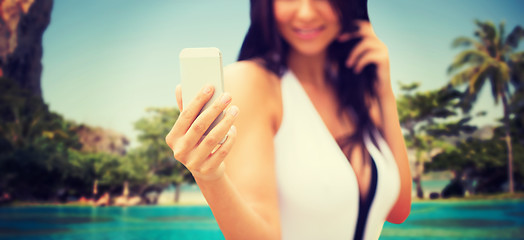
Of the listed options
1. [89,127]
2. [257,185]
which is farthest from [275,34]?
[89,127]

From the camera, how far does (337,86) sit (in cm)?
85

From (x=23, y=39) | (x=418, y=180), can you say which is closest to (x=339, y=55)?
(x=418, y=180)

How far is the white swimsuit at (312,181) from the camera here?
0.71 metres

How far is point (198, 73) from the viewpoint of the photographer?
1.85 feet

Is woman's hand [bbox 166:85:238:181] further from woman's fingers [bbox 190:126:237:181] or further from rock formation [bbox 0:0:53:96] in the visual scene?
rock formation [bbox 0:0:53:96]

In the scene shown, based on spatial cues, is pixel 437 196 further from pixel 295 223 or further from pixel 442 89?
pixel 295 223

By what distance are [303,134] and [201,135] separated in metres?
0.26

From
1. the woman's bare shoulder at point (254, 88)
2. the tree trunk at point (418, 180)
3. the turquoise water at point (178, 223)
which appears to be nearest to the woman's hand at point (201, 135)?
the woman's bare shoulder at point (254, 88)

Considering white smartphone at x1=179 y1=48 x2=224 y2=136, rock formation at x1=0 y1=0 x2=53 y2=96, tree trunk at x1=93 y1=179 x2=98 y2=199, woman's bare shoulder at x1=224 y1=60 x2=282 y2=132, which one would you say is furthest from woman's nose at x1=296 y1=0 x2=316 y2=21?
rock formation at x1=0 y1=0 x2=53 y2=96

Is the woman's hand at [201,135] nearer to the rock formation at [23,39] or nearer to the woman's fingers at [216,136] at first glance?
the woman's fingers at [216,136]

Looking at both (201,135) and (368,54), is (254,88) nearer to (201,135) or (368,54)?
(201,135)

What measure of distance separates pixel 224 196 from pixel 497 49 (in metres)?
17.8

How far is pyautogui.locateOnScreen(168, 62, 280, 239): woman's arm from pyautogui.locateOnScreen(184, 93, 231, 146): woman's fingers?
0.04 m

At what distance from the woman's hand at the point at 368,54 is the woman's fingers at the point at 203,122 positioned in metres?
0.39
